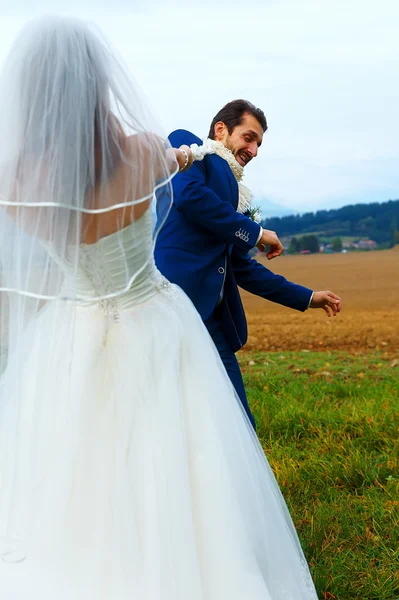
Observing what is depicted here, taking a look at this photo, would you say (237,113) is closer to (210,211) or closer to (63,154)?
(210,211)

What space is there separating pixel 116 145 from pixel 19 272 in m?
0.50

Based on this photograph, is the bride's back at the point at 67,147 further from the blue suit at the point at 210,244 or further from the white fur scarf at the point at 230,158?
the white fur scarf at the point at 230,158

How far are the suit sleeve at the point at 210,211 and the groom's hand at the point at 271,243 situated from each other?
0.15 ft

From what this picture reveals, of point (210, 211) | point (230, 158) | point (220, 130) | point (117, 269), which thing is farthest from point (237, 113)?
point (117, 269)

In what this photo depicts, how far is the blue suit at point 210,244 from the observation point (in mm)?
3326

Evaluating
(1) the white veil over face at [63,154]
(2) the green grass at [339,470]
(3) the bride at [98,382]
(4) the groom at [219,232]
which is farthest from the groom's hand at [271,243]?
(2) the green grass at [339,470]

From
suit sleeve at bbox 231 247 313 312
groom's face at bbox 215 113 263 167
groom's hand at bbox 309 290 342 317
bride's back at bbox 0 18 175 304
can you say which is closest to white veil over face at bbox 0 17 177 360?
bride's back at bbox 0 18 175 304

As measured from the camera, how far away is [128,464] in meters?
2.36

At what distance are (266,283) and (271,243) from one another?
0.46m

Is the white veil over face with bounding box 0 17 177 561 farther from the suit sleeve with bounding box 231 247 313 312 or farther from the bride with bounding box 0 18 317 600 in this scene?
the suit sleeve with bounding box 231 247 313 312

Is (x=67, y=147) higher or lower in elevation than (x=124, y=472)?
higher

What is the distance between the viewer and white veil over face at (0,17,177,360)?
2.27 metres

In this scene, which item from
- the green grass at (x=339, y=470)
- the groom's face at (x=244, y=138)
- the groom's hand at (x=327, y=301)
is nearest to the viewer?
the green grass at (x=339, y=470)

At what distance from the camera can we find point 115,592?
2.28 metres
